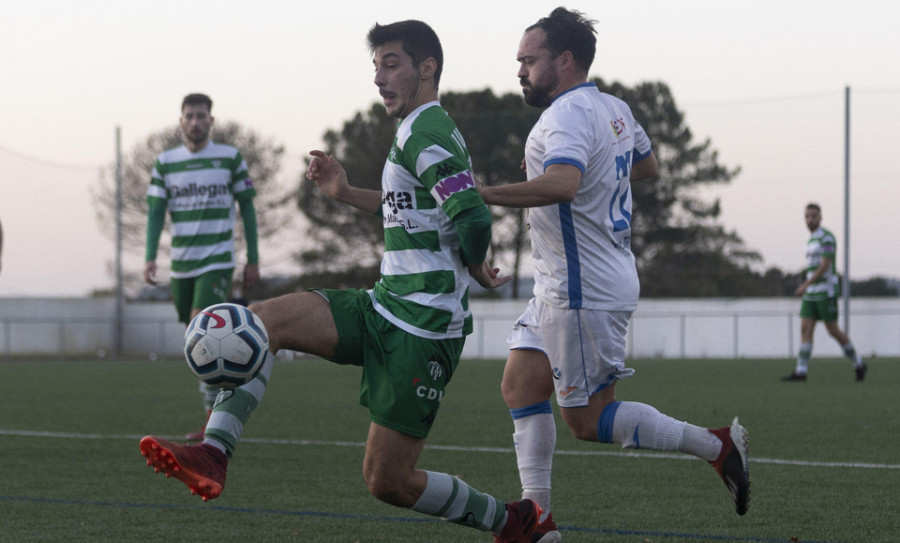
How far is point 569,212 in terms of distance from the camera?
169 inches

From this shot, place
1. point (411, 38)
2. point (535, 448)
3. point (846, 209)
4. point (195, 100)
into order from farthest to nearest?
point (846, 209) < point (195, 100) < point (535, 448) < point (411, 38)

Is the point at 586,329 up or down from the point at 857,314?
up

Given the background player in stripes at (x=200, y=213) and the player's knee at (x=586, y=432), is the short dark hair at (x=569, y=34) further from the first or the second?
the background player in stripes at (x=200, y=213)

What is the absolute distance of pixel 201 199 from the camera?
833 cm

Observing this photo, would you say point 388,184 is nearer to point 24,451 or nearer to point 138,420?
point 24,451

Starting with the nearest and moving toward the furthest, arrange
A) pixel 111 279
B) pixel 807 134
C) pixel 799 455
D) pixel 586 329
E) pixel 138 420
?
pixel 586 329, pixel 799 455, pixel 138 420, pixel 807 134, pixel 111 279

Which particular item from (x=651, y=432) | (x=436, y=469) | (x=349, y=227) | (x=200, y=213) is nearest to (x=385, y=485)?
(x=651, y=432)

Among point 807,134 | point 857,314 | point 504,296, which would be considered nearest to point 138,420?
point 807,134

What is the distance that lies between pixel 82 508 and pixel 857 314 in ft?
88.2

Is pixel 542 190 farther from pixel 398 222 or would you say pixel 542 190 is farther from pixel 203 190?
pixel 203 190

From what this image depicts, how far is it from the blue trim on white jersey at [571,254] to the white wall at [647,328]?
25092 mm

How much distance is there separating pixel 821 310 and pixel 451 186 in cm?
1245

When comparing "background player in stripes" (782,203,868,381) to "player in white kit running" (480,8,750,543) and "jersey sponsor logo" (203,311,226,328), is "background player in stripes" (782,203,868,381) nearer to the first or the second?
"player in white kit running" (480,8,750,543)

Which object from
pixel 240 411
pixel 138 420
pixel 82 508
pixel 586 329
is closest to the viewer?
pixel 240 411
